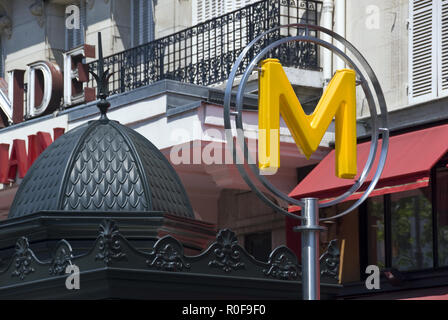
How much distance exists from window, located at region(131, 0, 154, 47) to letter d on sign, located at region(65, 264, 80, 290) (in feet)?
46.7

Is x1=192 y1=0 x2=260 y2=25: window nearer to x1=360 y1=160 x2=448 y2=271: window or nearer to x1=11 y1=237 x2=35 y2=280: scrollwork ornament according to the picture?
x1=360 y1=160 x2=448 y2=271: window

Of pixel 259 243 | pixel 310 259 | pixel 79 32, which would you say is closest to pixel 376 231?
pixel 259 243


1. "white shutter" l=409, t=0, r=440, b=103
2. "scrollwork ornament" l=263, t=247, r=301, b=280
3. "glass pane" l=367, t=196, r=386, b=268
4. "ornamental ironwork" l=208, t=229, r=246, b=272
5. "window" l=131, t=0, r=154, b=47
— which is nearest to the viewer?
"ornamental ironwork" l=208, t=229, r=246, b=272

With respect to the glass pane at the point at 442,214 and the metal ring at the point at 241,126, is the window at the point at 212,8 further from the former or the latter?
the metal ring at the point at 241,126

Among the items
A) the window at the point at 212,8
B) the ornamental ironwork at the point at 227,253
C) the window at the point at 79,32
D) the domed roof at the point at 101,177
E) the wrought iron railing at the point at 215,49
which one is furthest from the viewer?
the window at the point at 79,32

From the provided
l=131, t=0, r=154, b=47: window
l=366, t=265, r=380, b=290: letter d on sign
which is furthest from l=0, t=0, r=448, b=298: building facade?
l=131, t=0, r=154, b=47: window

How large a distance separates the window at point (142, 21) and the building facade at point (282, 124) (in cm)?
44

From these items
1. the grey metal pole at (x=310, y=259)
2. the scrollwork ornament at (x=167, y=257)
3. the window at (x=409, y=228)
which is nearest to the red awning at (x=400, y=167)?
the window at (x=409, y=228)

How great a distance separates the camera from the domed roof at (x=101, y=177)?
771cm

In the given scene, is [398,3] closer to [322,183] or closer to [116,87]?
[322,183]

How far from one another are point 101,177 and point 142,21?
546 inches

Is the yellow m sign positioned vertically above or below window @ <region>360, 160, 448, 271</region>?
below

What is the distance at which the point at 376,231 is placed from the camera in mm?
16562

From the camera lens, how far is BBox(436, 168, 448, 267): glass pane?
15258 mm
